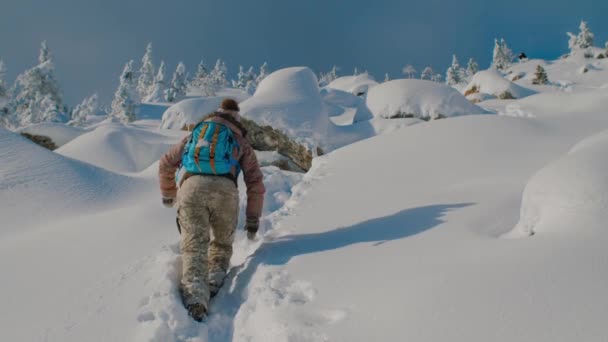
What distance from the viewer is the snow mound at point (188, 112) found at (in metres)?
26.9

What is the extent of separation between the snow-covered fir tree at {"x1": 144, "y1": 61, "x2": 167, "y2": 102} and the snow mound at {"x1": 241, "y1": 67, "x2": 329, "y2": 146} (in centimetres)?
6282

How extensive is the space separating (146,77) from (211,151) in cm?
7606

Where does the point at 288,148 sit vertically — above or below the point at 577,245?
below

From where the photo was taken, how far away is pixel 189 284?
3080mm

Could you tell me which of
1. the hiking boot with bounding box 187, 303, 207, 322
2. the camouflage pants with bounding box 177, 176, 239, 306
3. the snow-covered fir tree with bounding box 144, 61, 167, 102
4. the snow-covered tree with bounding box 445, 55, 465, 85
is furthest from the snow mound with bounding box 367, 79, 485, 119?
the snow-covered fir tree with bounding box 144, 61, 167, 102

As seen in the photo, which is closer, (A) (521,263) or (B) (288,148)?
(A) (521,263)

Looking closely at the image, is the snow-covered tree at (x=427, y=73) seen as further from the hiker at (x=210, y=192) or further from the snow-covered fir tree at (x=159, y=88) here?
the hiker at (x=210, y=192)

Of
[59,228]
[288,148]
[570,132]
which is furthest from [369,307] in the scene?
[288,148]

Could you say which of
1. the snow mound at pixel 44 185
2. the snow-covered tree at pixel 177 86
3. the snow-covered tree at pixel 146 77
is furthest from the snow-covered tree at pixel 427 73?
the snow mound at pixel 44 185

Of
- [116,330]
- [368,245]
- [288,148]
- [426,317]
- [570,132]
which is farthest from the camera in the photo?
[288,148]

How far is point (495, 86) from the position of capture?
3047cm

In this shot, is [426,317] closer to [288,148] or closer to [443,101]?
[288,148]

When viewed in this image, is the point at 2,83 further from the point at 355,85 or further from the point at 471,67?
the point at 471,67

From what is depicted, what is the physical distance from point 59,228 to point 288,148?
7.11 meters
